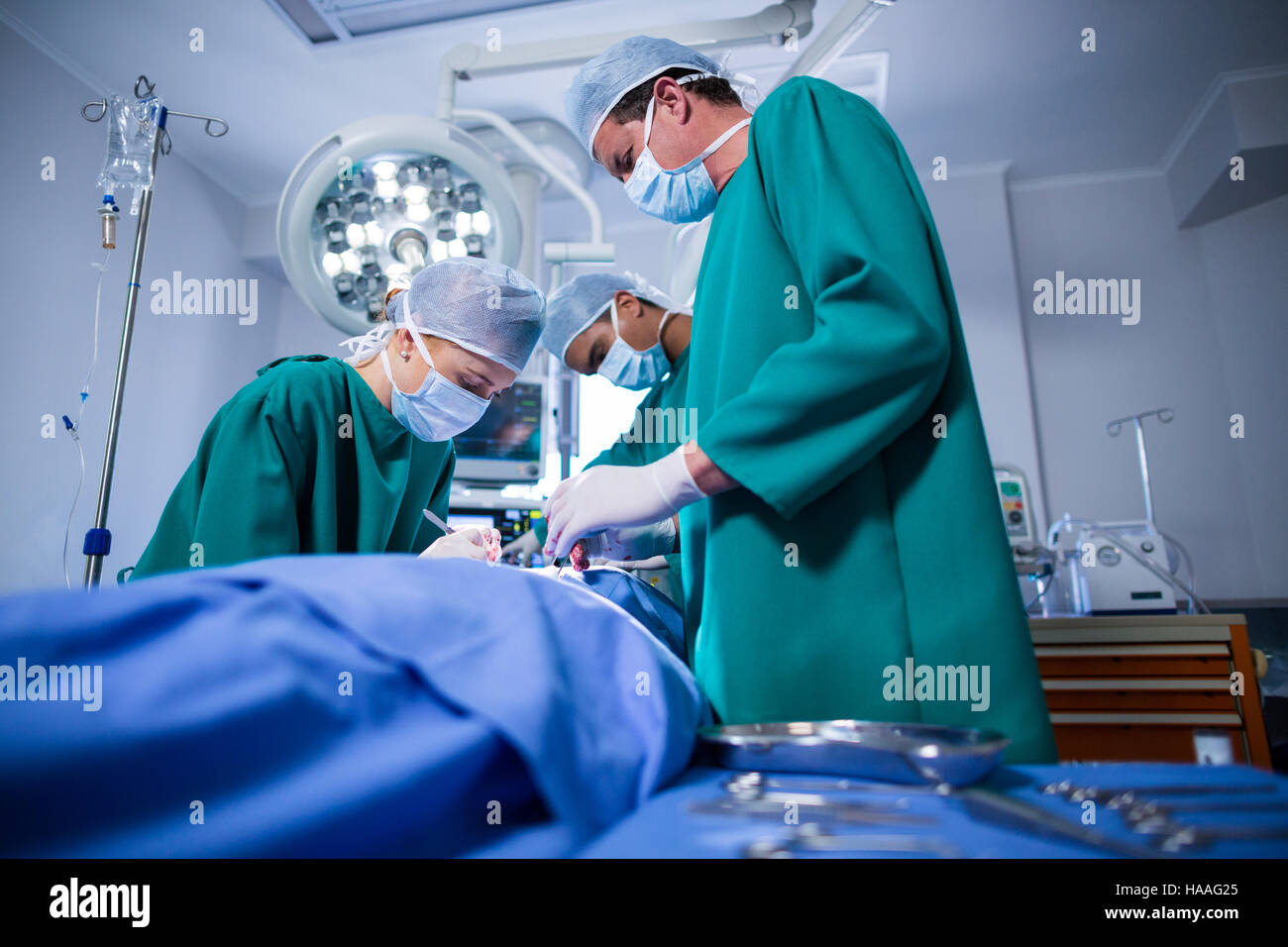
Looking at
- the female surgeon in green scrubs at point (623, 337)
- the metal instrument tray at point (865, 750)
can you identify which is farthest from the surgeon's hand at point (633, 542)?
the metal instrument tray at point (865, 750)

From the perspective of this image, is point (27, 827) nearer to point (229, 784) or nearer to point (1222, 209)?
point (229, 784)

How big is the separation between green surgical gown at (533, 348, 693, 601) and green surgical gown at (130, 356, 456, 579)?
479 millimetres

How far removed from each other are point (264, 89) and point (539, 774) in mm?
3807

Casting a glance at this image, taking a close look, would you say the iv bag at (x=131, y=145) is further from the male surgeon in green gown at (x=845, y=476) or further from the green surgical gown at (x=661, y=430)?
the male surgeon in green gown at (x=845, y=476)

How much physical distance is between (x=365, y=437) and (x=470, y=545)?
345 mm

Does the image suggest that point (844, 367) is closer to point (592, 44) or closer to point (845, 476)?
point (845, 476)

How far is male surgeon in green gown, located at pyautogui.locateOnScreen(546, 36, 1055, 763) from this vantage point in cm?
67

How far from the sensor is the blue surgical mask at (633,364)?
1.85 m

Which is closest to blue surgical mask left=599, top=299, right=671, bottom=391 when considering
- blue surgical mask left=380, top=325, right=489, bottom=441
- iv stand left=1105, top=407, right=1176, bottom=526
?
blue surgical mask left=380, top=325, right=489, bottom=441

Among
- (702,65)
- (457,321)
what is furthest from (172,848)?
(457,321)

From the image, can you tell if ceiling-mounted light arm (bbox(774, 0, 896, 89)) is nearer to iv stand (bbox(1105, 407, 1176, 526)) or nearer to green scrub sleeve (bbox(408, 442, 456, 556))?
green scrub sleeve (bbox(408, 442, 456, 556))

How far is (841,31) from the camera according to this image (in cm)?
187

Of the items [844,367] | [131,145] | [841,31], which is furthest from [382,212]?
[844,367]

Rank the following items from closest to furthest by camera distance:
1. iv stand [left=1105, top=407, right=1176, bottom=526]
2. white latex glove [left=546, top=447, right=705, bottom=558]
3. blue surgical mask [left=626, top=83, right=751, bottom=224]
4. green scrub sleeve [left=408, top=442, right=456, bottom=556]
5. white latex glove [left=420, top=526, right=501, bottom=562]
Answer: white latex glove [left=546, top=447, right=705, bottom=558] < blue surgical mask [left=626, top=83, right=751, bottom=224] < white latex glove [left=420, top=526, right=501, bottom=562] < green scrub sleeve [left=408, top=442, right=456, bottom=556] < iv stand [left=1105, top=407, right=1176, bottom=526]
